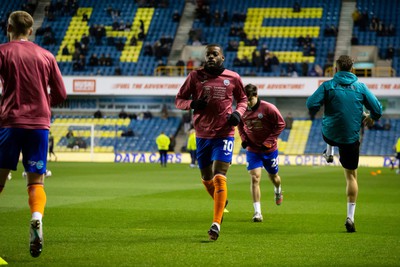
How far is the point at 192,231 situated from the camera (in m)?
11.8

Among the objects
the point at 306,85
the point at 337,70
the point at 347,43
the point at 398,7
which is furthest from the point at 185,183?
the point at 398,7

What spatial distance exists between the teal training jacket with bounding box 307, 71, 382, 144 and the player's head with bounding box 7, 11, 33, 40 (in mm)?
4771

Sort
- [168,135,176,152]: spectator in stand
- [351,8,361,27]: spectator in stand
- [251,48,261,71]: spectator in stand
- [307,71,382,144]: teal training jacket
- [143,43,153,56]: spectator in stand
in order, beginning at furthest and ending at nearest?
[143,43,153,56]: spectator in stand
[351,8,361,27]: spectator in stand
[251,48,261,71]: spectator in stand
[168,135,176,152]: spectator in stand
[307,71,382,144]: teal training jacket

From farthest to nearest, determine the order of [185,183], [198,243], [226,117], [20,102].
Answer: [185,183]
[226,117]
[198,243]
[20,102]

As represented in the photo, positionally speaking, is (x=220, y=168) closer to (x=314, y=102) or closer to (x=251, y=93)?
(x=314, y=102)

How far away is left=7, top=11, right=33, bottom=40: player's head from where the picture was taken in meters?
8.45

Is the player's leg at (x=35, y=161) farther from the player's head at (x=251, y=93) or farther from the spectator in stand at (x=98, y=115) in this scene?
the spectator in stand at (x=98, y=115)

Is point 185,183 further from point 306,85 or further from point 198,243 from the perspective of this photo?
point 306,85

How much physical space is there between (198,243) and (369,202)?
9219mm

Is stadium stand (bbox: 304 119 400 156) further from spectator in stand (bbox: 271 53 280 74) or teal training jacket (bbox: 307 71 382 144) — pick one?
teal training jacket (bbox: 307 71 382 144)

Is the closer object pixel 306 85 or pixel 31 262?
pixel 31 262

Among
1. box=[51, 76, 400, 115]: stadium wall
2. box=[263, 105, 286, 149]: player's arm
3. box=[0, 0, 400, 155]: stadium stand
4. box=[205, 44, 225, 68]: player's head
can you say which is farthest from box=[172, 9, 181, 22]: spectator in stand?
box=[205, 44, 225, 68]: player's head

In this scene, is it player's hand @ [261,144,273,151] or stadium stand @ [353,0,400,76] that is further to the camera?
stadium stand @ [353,0,400,76]

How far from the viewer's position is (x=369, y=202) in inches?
734
